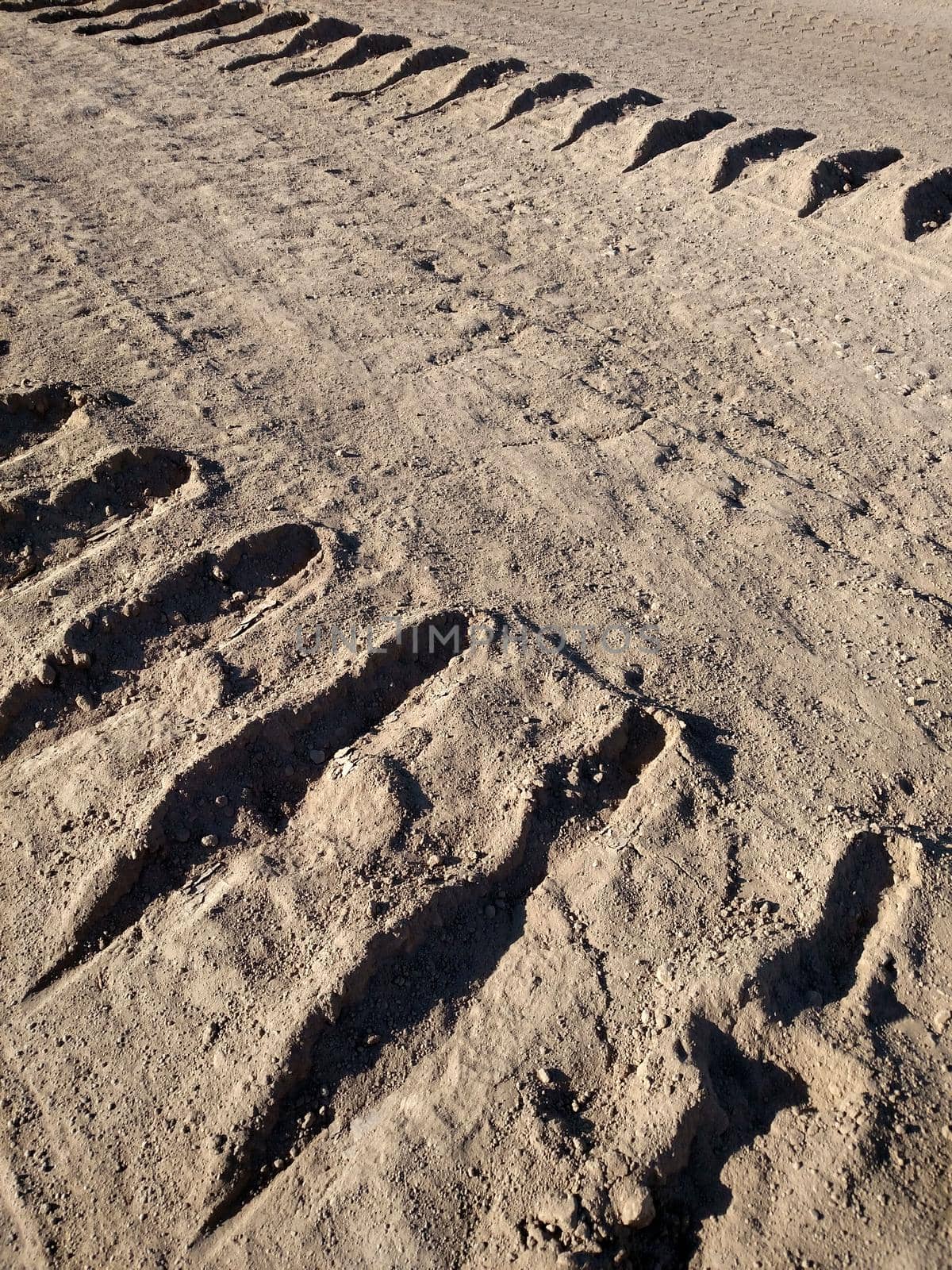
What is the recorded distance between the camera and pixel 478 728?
2.97m

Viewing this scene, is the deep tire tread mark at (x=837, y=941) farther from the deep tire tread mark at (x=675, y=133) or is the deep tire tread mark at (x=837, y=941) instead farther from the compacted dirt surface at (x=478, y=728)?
the deep tire tread mark at (x=675, y=133)

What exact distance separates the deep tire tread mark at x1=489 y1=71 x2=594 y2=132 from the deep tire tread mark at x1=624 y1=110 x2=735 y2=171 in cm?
106

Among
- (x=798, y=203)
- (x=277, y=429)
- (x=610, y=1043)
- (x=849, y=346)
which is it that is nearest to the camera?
(x=610, y=1043)

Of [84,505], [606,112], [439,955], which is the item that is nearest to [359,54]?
[606,112]

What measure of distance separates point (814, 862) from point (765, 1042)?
0.55 metres

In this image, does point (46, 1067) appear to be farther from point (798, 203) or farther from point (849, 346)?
point (798, 203)

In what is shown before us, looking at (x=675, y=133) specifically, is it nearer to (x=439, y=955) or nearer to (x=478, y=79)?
(x=478, y=79)

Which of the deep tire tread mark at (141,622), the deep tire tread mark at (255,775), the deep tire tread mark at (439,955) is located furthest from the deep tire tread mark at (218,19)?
the deep tire tread mark at (439,955)

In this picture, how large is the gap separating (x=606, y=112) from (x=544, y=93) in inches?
24.7

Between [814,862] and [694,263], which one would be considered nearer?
[814,862]

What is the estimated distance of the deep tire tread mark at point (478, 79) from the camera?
7.36 metres

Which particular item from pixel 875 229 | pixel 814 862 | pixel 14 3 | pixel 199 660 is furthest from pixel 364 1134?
pixel 14 3

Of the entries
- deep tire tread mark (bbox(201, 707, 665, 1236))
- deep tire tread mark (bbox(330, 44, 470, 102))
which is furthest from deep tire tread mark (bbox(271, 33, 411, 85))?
deep tire tread mark (bbox(201, 707, 665, 1236))

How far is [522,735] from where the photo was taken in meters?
2.96
